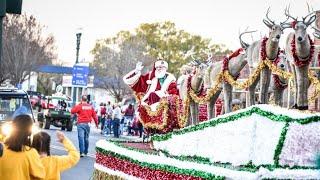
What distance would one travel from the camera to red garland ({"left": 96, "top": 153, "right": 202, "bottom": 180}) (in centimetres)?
873

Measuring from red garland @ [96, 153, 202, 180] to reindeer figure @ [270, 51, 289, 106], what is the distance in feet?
8.06

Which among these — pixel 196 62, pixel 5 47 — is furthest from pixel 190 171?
pixel 5 47

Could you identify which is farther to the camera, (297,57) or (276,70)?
(276,70)

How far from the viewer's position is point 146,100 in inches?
572

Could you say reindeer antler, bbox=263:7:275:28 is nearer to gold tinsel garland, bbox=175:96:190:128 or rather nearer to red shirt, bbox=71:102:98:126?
gold tinsel garland, bbox=175:96:190:128

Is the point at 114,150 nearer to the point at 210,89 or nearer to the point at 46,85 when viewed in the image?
the point at 210,89

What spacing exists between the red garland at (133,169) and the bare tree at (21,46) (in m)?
42.4

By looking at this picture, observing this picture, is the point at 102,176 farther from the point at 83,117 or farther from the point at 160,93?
the point at 83,117

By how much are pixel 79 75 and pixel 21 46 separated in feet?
61.2

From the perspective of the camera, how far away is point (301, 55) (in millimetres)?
8922

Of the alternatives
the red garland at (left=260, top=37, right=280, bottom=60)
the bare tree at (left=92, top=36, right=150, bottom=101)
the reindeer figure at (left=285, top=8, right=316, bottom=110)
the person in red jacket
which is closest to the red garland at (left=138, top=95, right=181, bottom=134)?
the red garland at (left=260, top=37, right=280, bottom=60)

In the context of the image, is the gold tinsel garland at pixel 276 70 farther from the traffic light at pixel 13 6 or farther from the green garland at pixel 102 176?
the traffic light at pixel 13 6

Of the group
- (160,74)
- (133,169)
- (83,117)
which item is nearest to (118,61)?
(83,117)

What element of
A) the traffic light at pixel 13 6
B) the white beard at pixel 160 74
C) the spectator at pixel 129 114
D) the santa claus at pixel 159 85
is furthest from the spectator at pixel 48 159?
the spectator at pixel 129 114
